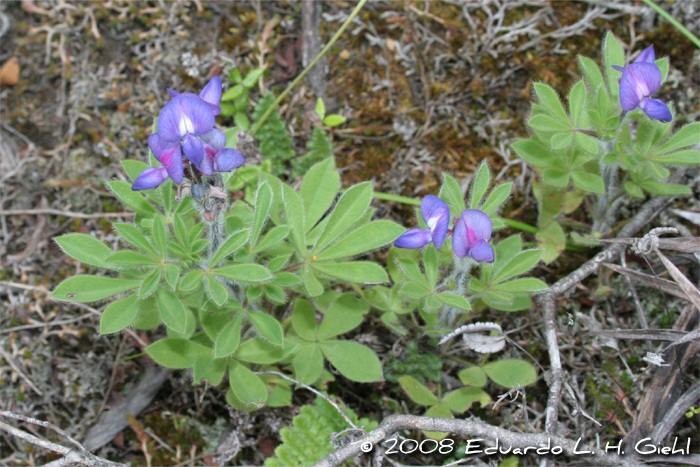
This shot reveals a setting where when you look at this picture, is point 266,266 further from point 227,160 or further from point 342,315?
point 227,160

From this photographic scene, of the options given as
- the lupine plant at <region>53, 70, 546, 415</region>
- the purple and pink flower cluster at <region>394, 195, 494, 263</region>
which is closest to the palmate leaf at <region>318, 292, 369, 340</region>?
the lupine plant at <region>53, 70, 546, 415</region>

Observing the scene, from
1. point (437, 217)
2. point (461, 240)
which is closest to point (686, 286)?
point (461, 240)

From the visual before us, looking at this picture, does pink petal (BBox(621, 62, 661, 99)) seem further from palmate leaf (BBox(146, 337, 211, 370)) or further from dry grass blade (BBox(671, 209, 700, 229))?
palmate leaf (BBox(146, 337, 211, 370))

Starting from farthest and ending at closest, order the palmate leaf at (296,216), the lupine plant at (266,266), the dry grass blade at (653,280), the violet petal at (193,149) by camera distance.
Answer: the dry grass blade at (653,280), the palmate leaf at (296,216), the lupine plant at (266,266), the violet petal at (193,149)

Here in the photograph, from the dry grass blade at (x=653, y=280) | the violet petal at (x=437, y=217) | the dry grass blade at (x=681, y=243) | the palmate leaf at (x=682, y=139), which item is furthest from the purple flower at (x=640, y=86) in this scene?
the violet petal at (x=437, y=217)

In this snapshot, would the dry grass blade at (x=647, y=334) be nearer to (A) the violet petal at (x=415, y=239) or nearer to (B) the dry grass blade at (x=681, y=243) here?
(B) the dry grass blade at (x=681, y=243)

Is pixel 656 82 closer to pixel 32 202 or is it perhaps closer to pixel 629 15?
pixel 629 15

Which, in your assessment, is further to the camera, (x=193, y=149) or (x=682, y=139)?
(x=682, y=139)
